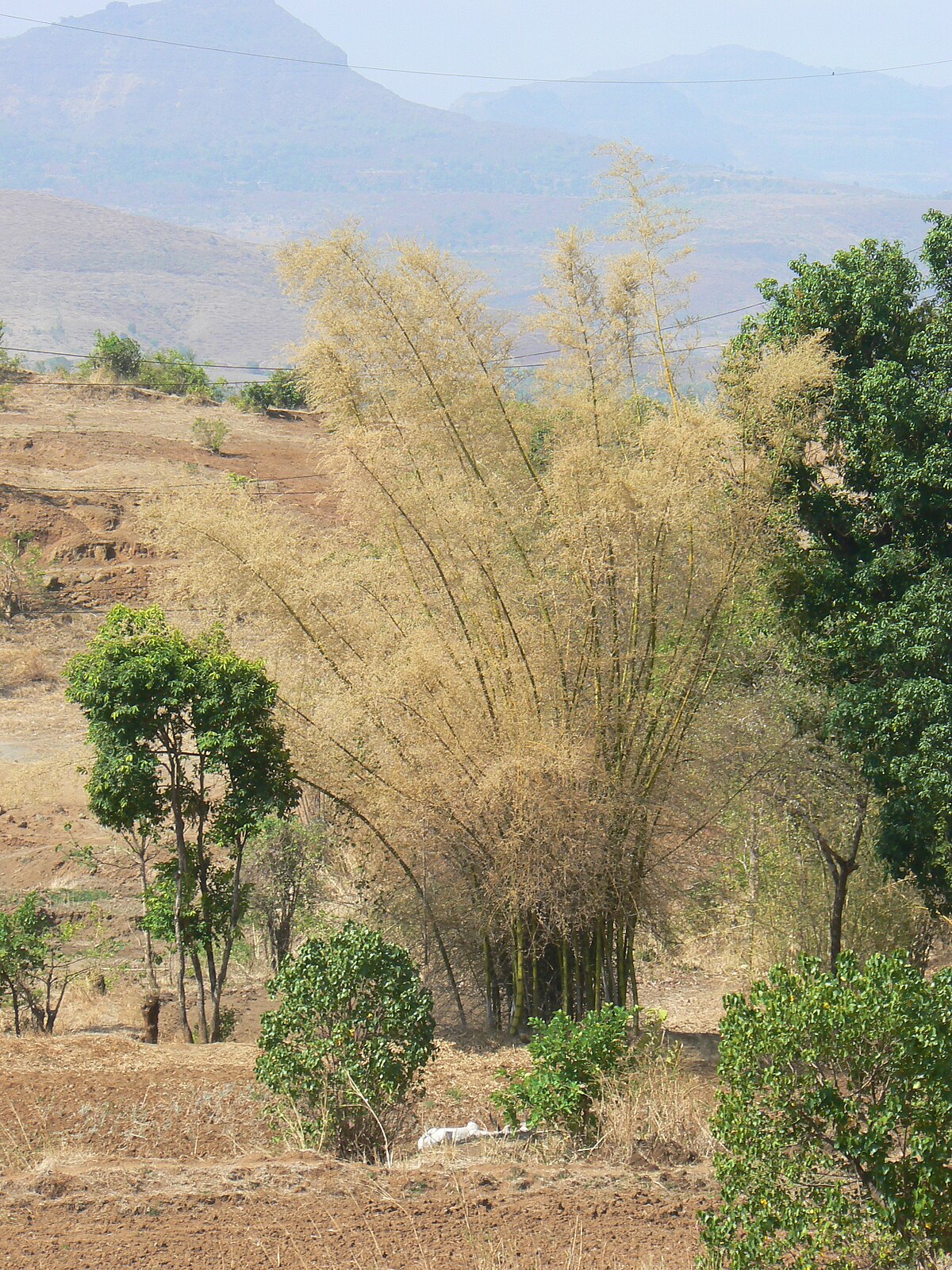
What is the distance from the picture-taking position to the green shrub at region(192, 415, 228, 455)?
3206 centimetres

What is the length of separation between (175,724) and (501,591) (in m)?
2.61

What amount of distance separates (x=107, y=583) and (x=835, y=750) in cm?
2006

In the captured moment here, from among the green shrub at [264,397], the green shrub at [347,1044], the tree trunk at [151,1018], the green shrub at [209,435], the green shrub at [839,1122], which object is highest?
the green shrub at [264,397]

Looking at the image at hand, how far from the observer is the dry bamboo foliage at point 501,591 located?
7719 mm

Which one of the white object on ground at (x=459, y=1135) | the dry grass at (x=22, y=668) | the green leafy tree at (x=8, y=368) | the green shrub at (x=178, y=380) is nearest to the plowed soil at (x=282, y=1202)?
the white object on ground at (x=459, y=1135)

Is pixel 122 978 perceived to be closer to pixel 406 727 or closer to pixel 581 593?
pixel 406 727

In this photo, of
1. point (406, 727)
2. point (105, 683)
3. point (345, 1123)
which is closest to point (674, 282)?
point (406, 727)

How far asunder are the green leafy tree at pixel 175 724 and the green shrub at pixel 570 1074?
316 cm

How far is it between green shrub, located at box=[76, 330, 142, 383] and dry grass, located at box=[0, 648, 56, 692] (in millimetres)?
21363

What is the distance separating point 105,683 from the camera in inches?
323

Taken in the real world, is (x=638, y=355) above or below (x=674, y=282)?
below

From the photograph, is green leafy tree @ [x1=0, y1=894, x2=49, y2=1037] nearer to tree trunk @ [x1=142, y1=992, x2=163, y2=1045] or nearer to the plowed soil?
tree trunk @ [x1=142, y1=992, x2=163, y2=1045]

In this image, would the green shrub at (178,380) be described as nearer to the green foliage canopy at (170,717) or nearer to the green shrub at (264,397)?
the green shrub at (264,397)

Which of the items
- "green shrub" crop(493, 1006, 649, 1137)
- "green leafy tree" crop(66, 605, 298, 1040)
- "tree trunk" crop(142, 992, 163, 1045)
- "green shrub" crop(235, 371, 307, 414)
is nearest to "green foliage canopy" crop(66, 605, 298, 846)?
"green leafy tree" crop(66, 605, 298, 1040)
